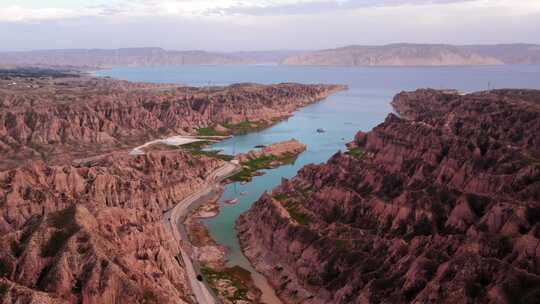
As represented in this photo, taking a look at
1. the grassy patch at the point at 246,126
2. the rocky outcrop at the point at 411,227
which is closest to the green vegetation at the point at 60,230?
the rocky outcrop at the point at 411,227

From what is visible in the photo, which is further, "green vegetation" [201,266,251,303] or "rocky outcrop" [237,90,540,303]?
"green vegetation" [201,266,251,303]

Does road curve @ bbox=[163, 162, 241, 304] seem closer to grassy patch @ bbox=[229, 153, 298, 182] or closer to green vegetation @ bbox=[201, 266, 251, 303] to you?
green vegetation @ bbox=[201, 266, 251, 303]

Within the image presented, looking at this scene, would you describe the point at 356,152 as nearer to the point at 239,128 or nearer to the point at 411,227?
the point at 239,128

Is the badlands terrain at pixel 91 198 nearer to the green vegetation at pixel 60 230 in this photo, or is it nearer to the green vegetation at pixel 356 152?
the green vegetation at pixel 60 230

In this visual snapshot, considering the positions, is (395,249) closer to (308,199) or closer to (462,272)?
(462,272)

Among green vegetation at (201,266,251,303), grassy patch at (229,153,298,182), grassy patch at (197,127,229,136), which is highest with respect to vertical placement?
grassy patch at (197,127,229,136)

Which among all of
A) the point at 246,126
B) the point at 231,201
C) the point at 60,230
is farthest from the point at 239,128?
the point at 60,230

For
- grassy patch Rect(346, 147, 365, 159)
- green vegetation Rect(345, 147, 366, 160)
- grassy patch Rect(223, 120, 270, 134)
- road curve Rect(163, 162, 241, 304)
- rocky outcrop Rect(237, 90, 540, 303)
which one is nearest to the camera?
rocky outcrop Rect(237, 90, 540, 303)

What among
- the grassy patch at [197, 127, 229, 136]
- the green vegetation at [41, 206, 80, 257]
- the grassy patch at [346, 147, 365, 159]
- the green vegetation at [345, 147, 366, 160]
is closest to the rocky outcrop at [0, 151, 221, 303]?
the green vegetation at [41, 206, 80, 257]
